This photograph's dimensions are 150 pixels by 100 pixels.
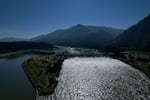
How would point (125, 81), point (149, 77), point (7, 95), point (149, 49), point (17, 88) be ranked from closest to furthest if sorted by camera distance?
point (7, 95) < point (17, 88) < point (125, 81) < point (149, 77) < point (149, 49)

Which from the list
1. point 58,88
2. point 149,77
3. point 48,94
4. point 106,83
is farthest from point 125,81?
point 48,94

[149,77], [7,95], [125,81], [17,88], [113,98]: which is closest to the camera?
[113,98]

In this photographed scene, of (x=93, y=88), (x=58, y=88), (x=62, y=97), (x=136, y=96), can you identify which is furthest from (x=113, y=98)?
(x=58, y=88)

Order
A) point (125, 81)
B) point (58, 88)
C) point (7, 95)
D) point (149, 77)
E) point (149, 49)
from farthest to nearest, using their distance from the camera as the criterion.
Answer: point (149, 49), point (149, 77), point (125, 81), point (58, 88), point (7, 95)

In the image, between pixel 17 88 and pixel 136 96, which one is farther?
pixel 17 88

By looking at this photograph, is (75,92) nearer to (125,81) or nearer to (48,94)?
(48,94)

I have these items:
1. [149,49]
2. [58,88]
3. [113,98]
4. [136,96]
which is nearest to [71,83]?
[58,88]

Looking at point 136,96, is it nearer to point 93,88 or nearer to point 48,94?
point 93,88

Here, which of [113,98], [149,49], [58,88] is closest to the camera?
[113,98]

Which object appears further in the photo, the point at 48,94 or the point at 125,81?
the point at 125,81
